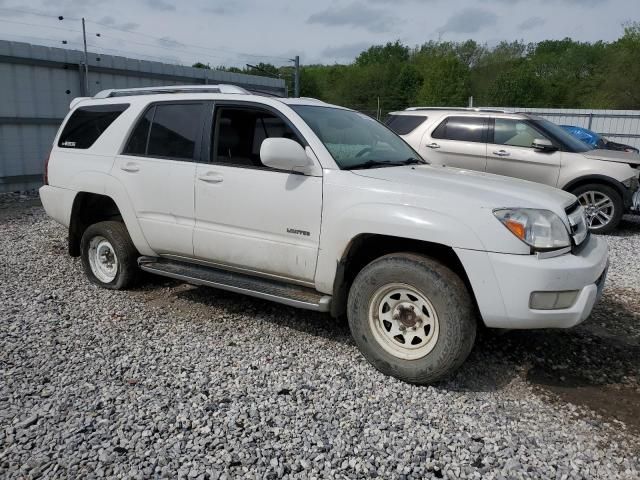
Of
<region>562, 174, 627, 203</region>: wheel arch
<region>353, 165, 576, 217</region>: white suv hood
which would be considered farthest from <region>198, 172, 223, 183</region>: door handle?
<region>562, 174, 627, 203</region>: wheel arch

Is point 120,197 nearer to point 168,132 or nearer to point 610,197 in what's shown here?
point 168,132

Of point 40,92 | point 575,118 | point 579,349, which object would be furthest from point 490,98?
point 579,349

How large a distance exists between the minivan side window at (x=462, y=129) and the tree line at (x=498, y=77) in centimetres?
2718

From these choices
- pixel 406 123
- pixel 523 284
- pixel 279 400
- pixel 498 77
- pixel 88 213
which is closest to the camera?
pixel 523 284

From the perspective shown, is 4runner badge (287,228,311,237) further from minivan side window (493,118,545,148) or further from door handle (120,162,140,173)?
minivan side window (493,118,545,148)

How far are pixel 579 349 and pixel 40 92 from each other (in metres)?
12.2

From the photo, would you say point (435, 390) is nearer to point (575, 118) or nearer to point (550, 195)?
point (550, 195)

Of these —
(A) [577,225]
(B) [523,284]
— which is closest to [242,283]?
(B) [523,284]

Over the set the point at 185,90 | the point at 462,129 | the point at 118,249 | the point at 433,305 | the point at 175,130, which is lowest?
the point at 118,249

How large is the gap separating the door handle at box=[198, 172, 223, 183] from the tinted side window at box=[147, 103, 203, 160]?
269mm

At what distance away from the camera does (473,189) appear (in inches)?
135

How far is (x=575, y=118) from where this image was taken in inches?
759

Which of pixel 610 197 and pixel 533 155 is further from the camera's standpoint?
pixel 533 155

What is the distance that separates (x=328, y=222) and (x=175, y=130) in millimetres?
1805
